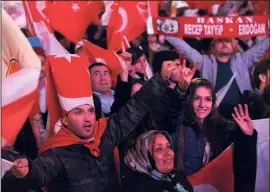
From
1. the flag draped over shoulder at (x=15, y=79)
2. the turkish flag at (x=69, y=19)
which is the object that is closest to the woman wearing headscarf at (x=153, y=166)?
the flag draped over shoulder at (x=15, y=79)

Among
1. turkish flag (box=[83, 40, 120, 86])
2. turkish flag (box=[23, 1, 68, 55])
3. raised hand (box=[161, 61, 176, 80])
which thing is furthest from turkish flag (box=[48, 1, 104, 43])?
raised hand (box=[161, 61, 176, 80])

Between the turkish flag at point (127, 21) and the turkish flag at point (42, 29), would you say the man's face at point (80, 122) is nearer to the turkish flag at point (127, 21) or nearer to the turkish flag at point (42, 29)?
the turkish flag at point (42, 29)

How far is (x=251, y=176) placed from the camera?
3.74m

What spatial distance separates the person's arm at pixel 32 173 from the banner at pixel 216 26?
1642mm

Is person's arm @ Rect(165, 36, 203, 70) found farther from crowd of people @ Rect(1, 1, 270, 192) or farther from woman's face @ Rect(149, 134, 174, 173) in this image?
woman's face @ Rect(149, 134, 174, 173)

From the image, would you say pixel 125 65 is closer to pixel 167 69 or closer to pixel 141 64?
pixel 141 64

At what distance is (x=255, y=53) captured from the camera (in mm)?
4406

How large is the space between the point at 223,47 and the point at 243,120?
892 millimetres

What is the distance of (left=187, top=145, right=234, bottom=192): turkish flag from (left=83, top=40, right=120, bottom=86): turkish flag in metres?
0.77

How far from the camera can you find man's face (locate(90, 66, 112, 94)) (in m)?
3.79

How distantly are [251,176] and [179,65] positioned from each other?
77 cm

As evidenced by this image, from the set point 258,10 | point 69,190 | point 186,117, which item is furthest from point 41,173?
point 258,10

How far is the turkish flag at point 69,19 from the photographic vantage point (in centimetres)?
527

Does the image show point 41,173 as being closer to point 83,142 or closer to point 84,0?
point 83,142
